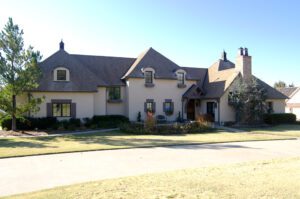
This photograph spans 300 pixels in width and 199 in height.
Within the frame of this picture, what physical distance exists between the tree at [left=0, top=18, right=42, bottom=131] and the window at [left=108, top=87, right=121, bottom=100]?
846 centimetres

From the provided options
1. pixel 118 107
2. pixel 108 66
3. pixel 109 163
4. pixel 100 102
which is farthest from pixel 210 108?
pixel 109 163

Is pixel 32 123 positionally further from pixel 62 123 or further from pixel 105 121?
pixel 105 121

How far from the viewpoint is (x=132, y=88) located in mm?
30906

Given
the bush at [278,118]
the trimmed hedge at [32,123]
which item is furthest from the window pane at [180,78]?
the trimmed hedge at [32,123]

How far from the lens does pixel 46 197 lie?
7.00m

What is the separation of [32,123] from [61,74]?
5.24m

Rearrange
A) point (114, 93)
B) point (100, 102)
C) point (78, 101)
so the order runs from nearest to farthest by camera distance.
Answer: point (78, 101) < point (100, 102) < point (114, 93)

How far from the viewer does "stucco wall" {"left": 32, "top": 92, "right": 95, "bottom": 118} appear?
27.2m

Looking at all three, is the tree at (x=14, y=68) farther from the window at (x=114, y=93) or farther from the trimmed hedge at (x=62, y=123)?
the window at (x=114, y=93)

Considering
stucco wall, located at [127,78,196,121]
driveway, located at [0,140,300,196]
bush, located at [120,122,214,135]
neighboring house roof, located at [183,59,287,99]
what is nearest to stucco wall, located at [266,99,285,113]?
neighboring house roof, located at [183,59,287,99]

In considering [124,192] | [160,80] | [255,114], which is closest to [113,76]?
[160,80]

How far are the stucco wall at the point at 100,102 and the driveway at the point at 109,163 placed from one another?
15104mm

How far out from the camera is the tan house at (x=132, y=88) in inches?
1104

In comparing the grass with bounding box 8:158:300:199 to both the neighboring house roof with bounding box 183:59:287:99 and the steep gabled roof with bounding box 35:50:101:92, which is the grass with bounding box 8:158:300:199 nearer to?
the steep gabled roof with bounding box 35:50:101:92
